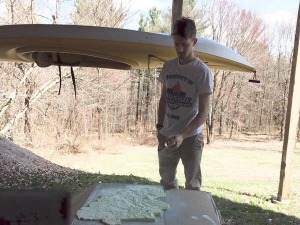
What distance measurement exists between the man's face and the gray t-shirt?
4.9 inches

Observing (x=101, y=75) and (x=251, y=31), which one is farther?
(x=251, y=31)

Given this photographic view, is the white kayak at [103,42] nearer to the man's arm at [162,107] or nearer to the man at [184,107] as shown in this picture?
the man at [184,107]

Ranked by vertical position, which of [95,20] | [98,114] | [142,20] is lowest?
[98,114]

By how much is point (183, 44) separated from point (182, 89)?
1.05 ft

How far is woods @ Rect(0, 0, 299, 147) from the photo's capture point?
26.0ft

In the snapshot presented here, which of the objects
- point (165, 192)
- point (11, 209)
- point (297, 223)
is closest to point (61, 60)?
point (165, 192)

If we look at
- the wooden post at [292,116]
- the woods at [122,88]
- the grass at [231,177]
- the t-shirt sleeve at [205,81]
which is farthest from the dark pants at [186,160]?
the woods at [122,88]

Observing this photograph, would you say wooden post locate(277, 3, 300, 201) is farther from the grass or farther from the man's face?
the man's face

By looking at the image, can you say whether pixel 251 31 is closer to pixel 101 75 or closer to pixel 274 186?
pixel 101 75

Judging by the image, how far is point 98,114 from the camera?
11.7m

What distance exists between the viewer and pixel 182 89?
2.08 metres

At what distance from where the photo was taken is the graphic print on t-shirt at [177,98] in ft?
6.84

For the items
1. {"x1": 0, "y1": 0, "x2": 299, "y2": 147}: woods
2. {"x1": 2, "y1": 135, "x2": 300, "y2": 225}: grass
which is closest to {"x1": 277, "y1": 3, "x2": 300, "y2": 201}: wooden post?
{"x1": 2, "y1": 135, "x2": 300, "y2": 225}: grass

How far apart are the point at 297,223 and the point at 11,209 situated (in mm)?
4048
